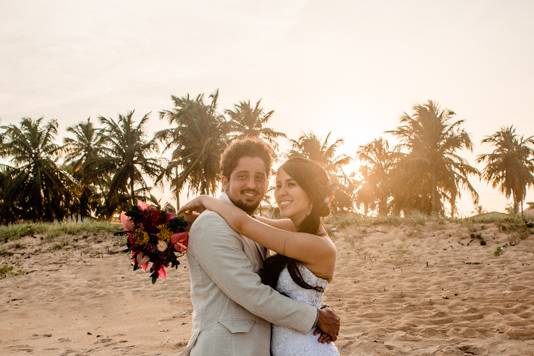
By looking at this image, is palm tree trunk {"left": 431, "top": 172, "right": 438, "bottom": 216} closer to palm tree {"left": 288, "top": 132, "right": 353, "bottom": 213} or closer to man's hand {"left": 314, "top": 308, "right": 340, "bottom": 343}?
palm tree {"left": 288, "top": 132, "right": 353, "bottom": 213}

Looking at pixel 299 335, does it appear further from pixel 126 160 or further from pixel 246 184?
pixel 126 160

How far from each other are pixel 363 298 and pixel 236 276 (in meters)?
7.07

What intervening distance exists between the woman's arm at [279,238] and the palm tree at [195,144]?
103ft

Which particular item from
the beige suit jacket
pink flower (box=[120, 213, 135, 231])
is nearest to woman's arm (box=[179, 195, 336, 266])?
the beige suit jacket

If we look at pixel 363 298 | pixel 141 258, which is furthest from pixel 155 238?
pixel 363 298

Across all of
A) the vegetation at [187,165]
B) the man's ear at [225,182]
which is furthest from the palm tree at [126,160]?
the man's ear at [225,182]

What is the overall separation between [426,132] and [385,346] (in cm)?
3275

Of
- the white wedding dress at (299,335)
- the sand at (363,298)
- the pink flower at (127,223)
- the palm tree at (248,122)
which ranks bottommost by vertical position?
the sand at (363,298)

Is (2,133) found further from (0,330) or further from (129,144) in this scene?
(0,330)

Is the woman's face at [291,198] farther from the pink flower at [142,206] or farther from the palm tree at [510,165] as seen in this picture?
the palm tree at [510,165]

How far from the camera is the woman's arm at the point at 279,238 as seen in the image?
281cm

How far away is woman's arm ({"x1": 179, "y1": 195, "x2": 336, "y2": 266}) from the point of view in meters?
2.81

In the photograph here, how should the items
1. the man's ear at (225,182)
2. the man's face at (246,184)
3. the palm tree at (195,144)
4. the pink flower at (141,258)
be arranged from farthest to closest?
the palm tree at (195,144)
the man's ear at (225,182)
the man's face at (246,184)
the pink flower at (141,258)

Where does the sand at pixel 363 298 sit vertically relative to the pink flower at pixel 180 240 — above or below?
below
